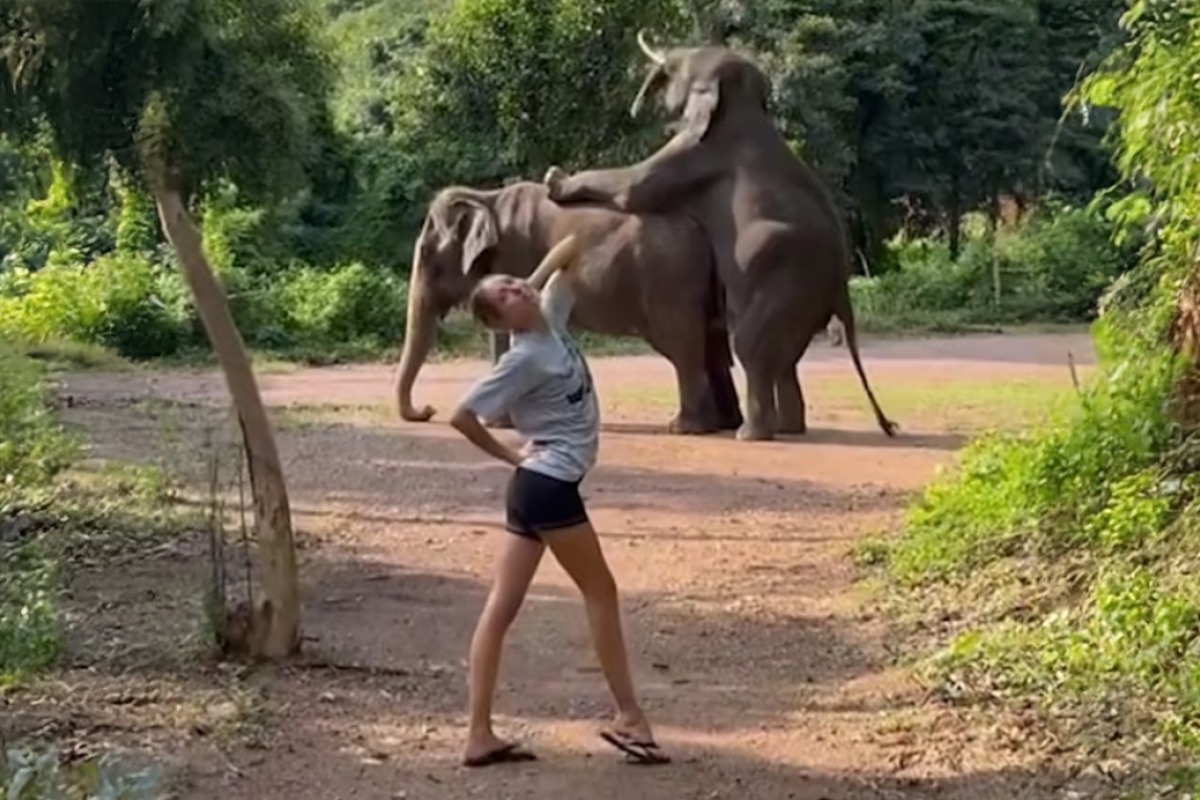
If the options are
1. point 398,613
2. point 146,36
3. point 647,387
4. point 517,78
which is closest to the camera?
point 398,613

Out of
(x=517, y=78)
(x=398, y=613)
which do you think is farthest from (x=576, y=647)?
(x=517, y=78)

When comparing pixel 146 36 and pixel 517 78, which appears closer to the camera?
pixel 146 36

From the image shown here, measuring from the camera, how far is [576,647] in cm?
866

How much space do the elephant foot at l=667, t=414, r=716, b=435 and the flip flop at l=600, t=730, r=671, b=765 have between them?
9989 mm

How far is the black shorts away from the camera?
6.38 meters

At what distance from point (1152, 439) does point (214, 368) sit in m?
18.7

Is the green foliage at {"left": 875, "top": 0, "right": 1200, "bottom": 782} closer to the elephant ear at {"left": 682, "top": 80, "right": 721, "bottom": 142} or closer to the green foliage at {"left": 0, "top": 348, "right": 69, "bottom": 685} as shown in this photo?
the green foliage at {"left": 0, "top": 348, "right": 69, "bottom": 685}

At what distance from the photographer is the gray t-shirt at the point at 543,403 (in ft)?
20.9

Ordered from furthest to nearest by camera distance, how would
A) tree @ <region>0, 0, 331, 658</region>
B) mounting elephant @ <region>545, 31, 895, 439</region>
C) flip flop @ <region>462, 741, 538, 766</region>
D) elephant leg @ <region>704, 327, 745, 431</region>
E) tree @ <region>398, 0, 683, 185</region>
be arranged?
1. tree @ <region>398, 0, 683, 185</region>
2. elephant leg @ <region>704, 327, 745, 431</region>
3. mounting elephant @ <region>545, 31, 895, 439</region>
4. tree @ <region>0, 0, 331, 658</region>
5. flip flop @ <region>462, 741, 538, 766</region>

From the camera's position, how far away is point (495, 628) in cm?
657

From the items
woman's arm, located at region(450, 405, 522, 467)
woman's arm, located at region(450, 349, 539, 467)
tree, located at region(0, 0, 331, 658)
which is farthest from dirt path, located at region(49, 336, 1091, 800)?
woman's arm, located at region(450, 349, 539, 467)

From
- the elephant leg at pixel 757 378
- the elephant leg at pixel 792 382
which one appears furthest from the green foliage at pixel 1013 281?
the elephant leg at pixel 757 378

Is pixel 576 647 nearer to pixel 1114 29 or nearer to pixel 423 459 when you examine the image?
pixel 423 459

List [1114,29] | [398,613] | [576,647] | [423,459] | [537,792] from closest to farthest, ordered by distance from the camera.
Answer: [537,792]
[576,647]
[398,613]
[423,459]
[1114,29]
